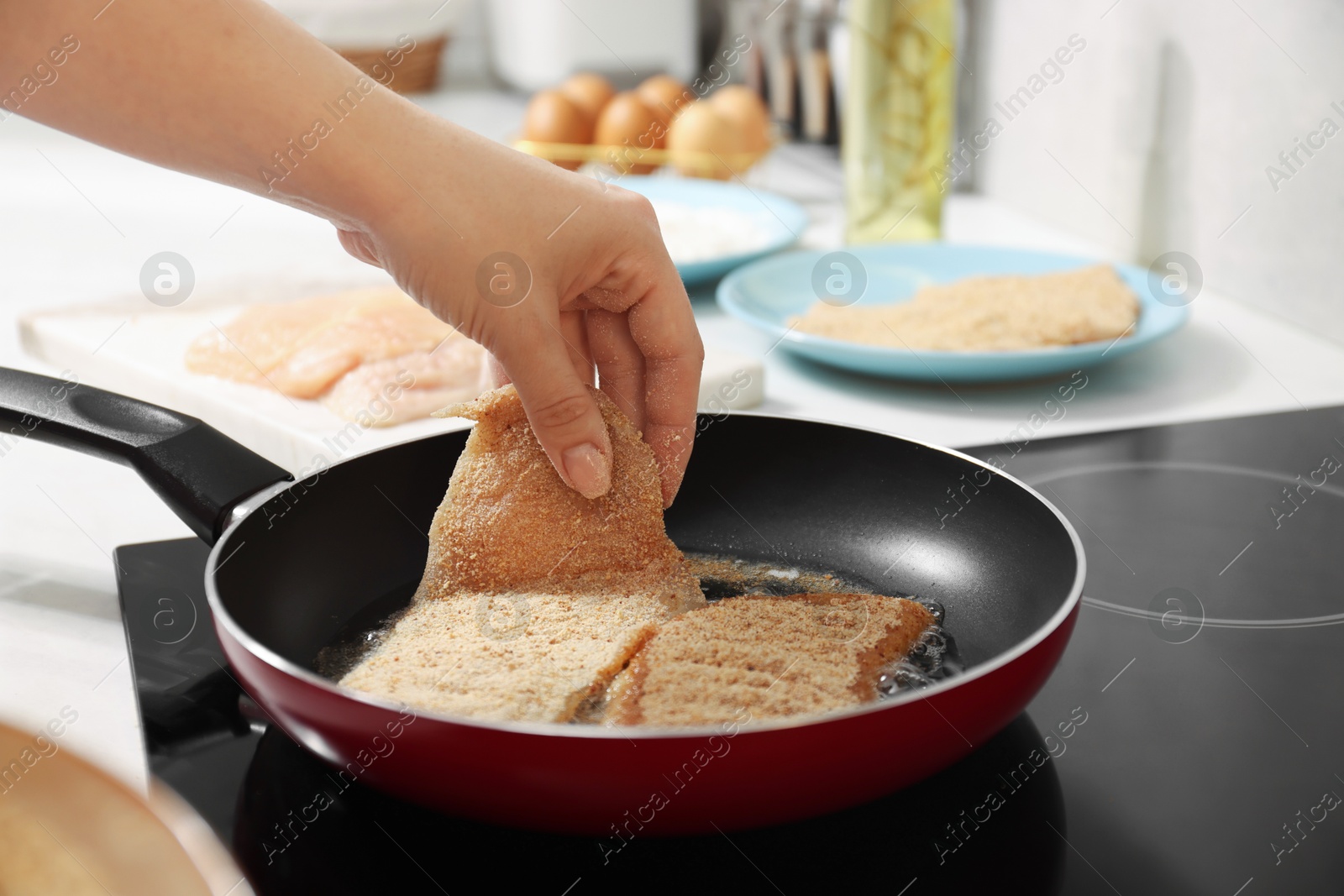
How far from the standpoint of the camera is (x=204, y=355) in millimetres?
1268

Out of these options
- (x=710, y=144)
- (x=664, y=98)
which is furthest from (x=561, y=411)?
(x=664, y=98)

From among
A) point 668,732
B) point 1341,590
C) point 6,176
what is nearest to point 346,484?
point 668,732

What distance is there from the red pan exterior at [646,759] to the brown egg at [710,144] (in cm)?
157

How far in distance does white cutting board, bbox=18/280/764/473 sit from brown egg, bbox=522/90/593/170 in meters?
0.80

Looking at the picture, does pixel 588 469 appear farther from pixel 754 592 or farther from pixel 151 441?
pixel 151 441

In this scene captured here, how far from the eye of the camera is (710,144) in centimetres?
202

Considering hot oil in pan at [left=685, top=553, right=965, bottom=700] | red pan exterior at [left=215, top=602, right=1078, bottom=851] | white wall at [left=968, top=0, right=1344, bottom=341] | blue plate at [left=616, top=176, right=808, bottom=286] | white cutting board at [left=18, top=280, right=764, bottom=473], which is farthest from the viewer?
blue plate at [left=616, top=176, right=808, bottom=286]

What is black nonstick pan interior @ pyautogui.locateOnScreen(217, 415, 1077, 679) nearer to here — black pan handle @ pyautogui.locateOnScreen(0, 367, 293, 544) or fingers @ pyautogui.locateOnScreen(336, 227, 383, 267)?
black pan handle @ pyautogui.locateOnScreen(0, 367, 293, 544)

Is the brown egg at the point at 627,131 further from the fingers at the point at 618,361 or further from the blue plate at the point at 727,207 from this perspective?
the fingers at the point at 618,361

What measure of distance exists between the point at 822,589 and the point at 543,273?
32 cm

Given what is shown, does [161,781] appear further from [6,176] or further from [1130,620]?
[6,176]

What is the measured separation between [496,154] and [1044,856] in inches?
19.5

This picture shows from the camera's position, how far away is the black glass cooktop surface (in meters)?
0.56

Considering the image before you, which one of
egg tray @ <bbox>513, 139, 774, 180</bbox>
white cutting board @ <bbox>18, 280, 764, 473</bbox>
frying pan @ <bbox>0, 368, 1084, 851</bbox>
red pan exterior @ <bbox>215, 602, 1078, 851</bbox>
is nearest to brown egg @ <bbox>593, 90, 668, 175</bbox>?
egg tray @ <bbox>513, 139, 774, 180</bbox>
